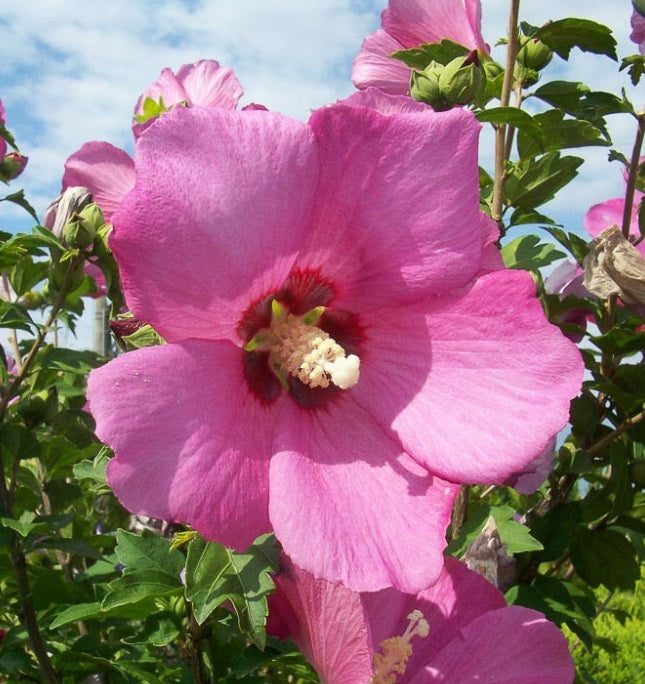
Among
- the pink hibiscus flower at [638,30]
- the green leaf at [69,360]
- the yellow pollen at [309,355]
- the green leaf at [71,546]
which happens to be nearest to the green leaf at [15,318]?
the green leaf at [69,360]

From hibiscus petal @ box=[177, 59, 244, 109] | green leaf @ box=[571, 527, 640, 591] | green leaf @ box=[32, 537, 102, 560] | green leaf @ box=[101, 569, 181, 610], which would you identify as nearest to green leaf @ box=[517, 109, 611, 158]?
hibiscus petal @ box=[177, 59, 244, 109]

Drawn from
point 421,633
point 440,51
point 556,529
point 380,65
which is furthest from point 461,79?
point 556,529

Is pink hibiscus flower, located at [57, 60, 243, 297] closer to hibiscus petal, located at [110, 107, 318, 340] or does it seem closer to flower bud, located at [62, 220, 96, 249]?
flower bud, located at [62, 220, 96, 249]

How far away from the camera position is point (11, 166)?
1819 mm

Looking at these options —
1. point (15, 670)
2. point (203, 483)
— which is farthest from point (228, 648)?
point (203, 483)

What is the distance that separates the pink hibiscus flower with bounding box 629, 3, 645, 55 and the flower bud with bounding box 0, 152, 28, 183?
132 centimetres

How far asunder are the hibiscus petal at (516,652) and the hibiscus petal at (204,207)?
522mm

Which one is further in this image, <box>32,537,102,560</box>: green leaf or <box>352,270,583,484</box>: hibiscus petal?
<box>32,537,102,560</box>: green leaf

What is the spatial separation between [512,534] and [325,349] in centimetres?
42

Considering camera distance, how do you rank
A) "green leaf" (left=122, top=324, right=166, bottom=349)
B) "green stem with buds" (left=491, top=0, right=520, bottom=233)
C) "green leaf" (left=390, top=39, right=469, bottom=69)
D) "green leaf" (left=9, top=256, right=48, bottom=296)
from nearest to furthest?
"green leaf" (left=122, top=324, right=166, bottom=349)
"green leaf" (left=390, top=39, right=469, bottom=69)
"green stem with buds" (left=491, top=0, right=520, bottom=233)
"green leaf" (left=9, top=256, right=48, bottom=296)

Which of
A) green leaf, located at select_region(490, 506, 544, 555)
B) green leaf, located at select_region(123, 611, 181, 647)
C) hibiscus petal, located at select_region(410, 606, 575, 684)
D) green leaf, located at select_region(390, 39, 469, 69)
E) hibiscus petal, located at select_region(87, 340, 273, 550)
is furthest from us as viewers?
green leaf, located at select_region(390, 39, 469, 69)

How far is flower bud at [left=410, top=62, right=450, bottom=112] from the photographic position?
127 centimetres

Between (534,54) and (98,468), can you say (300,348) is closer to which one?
(98,468)

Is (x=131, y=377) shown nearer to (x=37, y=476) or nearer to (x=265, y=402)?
(x=265, y=402)
